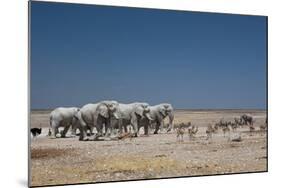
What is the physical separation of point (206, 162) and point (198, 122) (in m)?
0.48

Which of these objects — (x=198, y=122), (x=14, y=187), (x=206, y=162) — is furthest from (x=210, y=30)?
(x=14, y=187)

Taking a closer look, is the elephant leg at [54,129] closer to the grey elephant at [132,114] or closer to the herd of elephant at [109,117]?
the herd of elephant at [109,117]

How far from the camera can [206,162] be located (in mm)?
6496

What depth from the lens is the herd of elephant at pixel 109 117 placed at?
5941 mm

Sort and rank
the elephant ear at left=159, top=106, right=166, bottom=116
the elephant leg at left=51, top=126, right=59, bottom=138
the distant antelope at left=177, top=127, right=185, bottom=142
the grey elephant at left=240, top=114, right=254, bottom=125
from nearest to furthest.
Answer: the elephant leg at left=51, top=126, right=59, bottom=138 → the elephant ear at left=159, top=106, right=166, bottom=116 → the distant antelope at left=177, top=127, right=185, bottom=142 → the grey elephant at left=240, top=114, right=254, bottom=125

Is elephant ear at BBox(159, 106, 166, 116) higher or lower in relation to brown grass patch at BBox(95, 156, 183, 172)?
higher

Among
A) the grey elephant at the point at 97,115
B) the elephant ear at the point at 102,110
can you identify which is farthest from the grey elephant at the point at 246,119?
the elephant ear at the point at 102,110

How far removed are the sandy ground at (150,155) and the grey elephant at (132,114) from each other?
0.56 ft

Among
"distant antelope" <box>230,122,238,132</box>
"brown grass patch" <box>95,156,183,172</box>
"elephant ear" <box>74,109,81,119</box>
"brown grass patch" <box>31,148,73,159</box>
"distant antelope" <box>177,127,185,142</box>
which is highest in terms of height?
"elephant ear" <box>74,109,81,119</box>

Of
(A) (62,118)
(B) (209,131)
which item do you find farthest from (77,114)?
(B) (209,131)

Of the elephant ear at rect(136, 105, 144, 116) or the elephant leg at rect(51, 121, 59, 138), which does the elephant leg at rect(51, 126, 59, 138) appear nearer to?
the elephant leg at rect(51, 121, 59, 138)

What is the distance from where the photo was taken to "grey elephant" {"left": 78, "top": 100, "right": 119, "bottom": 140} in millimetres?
6035

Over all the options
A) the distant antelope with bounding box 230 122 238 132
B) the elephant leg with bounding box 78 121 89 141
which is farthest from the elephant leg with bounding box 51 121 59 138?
the distant antelope with bounding box 230 122 238 132
